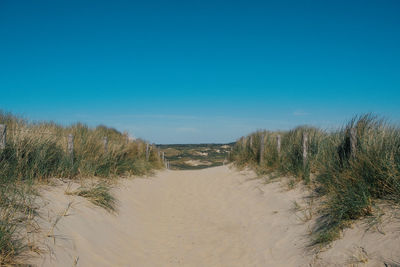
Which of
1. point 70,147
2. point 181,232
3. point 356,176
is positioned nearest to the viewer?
point 356,176

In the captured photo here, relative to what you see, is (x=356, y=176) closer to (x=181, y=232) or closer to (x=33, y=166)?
(x=181, y=232)

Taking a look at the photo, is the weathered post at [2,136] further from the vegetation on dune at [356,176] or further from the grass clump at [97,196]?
the vegetation on dune at [356,176]

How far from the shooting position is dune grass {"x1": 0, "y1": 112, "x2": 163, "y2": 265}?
116 inches

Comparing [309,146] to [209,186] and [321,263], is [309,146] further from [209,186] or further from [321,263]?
[321,263]

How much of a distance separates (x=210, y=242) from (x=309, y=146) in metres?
4.69

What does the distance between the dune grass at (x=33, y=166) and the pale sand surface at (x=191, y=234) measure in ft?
1.22

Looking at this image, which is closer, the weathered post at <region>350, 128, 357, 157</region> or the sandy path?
the sandy path

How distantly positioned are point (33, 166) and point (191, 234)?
3.37 m

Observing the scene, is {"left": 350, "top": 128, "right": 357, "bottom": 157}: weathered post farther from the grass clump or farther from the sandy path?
the grass clump

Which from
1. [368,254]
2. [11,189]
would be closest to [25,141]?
[11,189]

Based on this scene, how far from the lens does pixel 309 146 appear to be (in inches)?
328

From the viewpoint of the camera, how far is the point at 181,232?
584 centimetres

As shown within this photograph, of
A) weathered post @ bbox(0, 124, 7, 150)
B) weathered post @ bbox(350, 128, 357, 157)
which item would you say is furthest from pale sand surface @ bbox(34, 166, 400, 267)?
weathered post @ bbox(350, 128, 357, 157)

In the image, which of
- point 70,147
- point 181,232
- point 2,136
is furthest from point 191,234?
point 2,136
